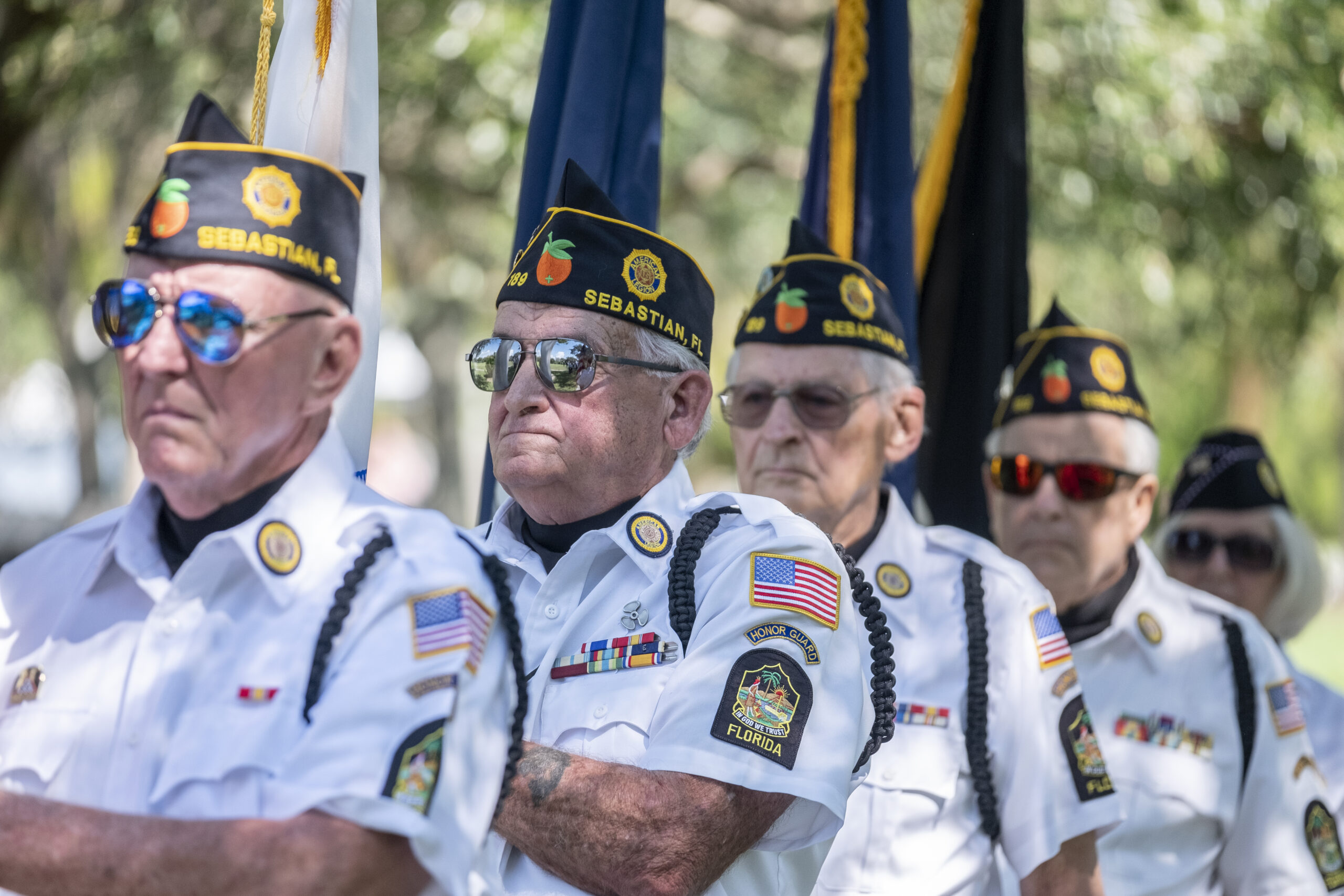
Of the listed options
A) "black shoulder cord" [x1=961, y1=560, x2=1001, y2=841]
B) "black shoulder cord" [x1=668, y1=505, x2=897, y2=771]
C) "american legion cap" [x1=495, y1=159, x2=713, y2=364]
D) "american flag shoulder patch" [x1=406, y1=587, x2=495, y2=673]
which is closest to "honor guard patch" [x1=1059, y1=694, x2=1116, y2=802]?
"black shoulder cord" [x1=961, y1=560, x2=1001, y2=841]

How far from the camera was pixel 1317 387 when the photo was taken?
20547mm

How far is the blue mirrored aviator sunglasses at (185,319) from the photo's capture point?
5.96ft

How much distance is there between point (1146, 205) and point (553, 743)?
7.21 metres

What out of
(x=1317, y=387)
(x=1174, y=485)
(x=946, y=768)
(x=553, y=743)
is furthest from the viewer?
(x=1317, y=387)

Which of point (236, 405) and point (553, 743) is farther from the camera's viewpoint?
point (553, 743)

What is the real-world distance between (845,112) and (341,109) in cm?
212

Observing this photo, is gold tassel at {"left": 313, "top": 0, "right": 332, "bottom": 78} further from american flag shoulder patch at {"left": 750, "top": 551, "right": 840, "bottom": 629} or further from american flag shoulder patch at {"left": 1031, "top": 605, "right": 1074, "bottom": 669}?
american flag shoulder patch at {"left": 1031, "top": 605, "right": 1074, "bottom": 669}

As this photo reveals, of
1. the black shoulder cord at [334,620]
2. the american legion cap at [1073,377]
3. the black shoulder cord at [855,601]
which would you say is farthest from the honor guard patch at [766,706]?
the american legion cap at [1073,377]

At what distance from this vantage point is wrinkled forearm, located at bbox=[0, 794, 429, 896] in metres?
1.66

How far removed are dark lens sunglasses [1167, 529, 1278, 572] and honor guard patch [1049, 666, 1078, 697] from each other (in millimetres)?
1952

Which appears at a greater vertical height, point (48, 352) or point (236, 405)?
point (48, 352)

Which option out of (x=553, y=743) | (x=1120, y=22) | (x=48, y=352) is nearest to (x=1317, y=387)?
(x=1120, y=22)

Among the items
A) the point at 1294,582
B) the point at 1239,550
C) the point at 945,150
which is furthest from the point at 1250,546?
the point at 945,150

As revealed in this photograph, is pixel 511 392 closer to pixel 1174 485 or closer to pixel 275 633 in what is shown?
pixel 275 633
